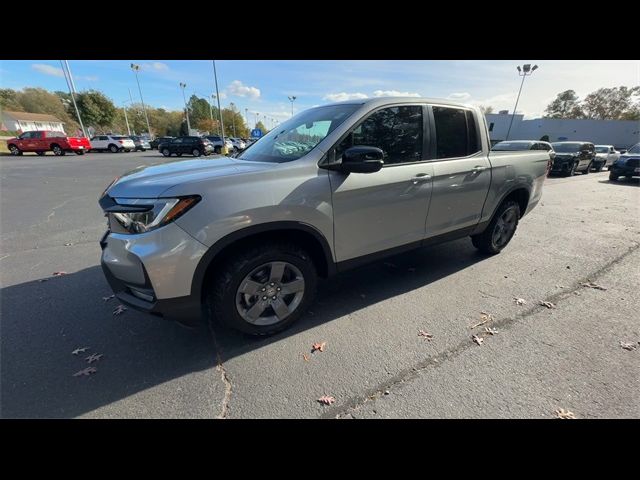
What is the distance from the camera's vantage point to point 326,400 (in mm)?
2080

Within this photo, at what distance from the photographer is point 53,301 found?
325 centimetres

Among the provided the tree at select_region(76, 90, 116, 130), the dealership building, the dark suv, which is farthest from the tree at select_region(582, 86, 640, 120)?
the tree at select_region(76, 90, 116, 130)

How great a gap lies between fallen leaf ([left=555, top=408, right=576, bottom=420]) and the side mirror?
211cm

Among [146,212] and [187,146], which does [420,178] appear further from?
[187,146]

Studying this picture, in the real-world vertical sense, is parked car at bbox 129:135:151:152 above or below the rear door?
below

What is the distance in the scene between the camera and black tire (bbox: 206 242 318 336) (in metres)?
2.37

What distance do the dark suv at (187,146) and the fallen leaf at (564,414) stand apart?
28902 millimetres

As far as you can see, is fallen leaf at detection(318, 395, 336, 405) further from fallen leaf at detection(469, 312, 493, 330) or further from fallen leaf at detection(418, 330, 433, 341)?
fallen leaf at detection(469, 312, 493, 330)

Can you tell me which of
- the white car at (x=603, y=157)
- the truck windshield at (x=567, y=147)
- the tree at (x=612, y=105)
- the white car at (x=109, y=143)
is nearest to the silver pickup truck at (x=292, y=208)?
the truck windshield at (x=567, y=147)

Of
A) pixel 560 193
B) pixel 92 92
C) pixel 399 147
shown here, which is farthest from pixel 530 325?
pixel 92 92

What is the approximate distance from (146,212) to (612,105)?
91.8 metres

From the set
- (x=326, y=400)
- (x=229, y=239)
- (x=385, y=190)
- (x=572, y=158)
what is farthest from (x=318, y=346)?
(x=572, y=158)
